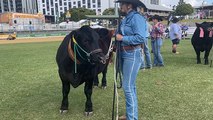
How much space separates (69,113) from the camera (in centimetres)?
558

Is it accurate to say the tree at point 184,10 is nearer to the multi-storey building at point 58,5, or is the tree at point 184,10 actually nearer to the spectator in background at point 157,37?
the multi-storey building at point 58,5

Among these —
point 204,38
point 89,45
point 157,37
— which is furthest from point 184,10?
point 89,45

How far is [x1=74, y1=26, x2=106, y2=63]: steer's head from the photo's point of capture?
446 cm

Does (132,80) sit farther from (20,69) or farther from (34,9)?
(34,9)

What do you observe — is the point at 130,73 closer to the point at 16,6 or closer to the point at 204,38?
the point at 204,38

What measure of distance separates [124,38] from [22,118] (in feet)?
8.76

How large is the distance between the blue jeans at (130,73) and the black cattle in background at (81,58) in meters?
0.35

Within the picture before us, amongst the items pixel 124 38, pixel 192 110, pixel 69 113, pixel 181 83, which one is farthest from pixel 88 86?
pixel 181 83

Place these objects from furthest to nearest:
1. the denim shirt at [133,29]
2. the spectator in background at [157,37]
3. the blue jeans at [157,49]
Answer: the blue jeans at [157,49] → the spectator in background at [157,37] → the denim shirt at [133,29]

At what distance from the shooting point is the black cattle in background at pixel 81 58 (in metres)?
4.57

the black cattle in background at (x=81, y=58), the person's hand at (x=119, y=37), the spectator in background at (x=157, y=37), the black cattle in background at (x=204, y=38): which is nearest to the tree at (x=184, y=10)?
the black cattle in background at (x=204, y=38)

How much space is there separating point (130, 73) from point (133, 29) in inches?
27.8

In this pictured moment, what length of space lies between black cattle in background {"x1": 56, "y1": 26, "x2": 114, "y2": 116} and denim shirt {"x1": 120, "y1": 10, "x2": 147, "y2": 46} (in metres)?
0.54

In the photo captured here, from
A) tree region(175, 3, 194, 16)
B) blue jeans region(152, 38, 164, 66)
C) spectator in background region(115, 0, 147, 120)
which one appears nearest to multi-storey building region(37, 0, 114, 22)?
tree region(175, 3, 194, 16)
